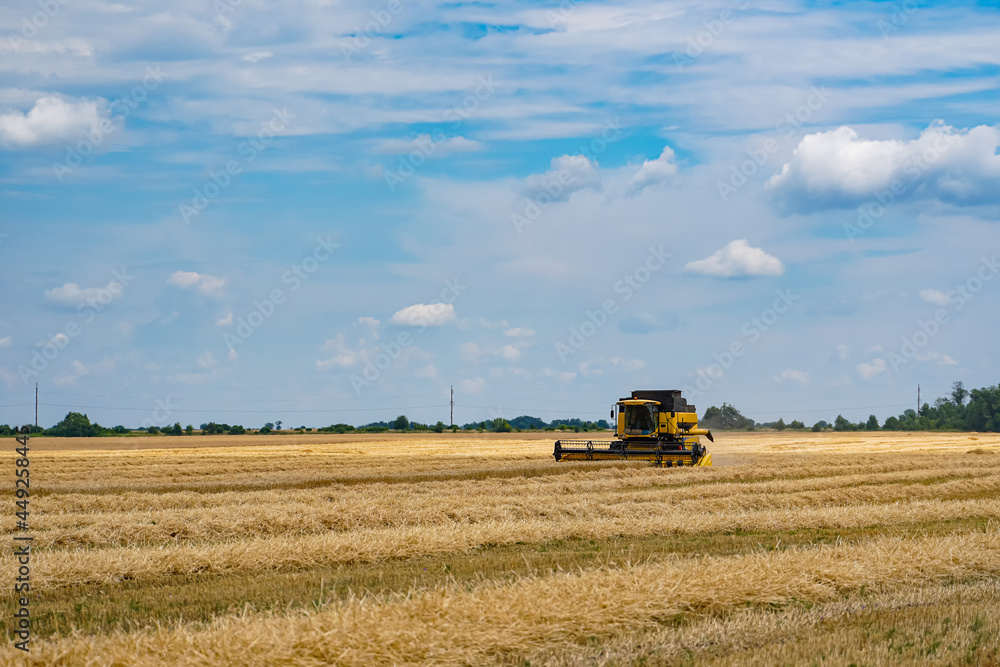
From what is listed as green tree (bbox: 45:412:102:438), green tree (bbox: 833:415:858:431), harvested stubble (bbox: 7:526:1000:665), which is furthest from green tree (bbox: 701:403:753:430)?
harvested stubble (bbox: 7:526:1000:665)

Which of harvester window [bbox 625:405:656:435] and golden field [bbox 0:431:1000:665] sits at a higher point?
harvester window [bbox 625:405:656:435]

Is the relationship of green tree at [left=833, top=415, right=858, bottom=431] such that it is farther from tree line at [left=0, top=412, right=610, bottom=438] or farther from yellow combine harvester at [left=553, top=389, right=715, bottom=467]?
yellow combine harvester at [left=553, top=389, right=715, bottom=467]

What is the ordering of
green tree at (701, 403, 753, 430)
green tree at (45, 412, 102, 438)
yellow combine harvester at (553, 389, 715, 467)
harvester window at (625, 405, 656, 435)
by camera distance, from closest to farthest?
yellow combine harvester at (553, 389, 715, 467) < harvester window at (625, 405, 656, 435) < green tree at (45, 412, 102, 438) < green tree at (701, 403, 753, 430)

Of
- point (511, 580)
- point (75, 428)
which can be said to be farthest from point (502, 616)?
point (75, 428)

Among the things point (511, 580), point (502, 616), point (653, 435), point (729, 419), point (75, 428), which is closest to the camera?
point (502, 616)

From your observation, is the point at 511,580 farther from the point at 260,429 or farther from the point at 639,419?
the point at 260,429

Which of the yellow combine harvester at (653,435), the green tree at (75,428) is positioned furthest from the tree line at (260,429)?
the yellow combine harvester at (653,435)

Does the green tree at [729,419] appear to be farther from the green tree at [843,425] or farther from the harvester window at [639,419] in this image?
the harvester window at [639,419]

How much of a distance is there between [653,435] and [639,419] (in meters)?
0.92

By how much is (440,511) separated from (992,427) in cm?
11995

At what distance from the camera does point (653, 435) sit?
113ft

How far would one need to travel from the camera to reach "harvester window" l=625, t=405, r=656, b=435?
34.8 meters

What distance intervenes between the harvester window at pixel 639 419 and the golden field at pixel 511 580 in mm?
13767

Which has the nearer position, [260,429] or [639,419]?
[639,419]
